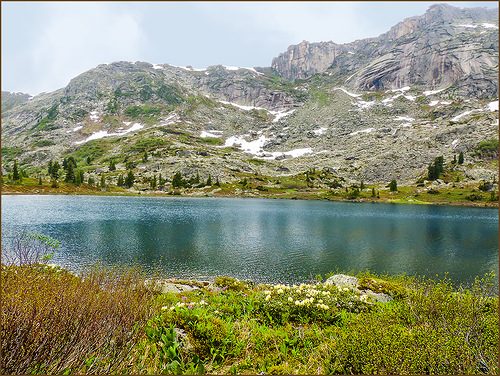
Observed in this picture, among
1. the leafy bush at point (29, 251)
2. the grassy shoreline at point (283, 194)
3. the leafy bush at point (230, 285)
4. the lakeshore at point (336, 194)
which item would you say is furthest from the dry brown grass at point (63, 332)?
the lakeshore at point (336, 194)

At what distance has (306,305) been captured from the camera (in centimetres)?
1388

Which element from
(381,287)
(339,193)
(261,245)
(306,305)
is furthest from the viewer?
(339,193)

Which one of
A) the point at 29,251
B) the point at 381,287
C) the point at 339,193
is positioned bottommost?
the point at 381,287

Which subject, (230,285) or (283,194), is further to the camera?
(283,194)

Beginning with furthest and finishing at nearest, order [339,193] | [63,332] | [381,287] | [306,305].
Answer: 1. [339,193]
2. [381,287]
3. [306,305]
4. [63,332]

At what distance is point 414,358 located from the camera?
8.37 m

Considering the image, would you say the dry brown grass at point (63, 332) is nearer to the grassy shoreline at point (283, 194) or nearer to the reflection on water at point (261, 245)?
the reflection on water at point (261, 245)

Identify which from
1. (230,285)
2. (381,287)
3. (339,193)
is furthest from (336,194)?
(381,287)

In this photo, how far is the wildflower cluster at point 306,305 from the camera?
13.8m

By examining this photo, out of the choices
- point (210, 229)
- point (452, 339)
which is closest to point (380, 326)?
point (452, 339)

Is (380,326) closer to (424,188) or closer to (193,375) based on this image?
(193,375)

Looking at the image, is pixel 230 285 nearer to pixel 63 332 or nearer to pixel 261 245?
pixel 63 332

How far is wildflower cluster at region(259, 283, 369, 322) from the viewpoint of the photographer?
1381 cm

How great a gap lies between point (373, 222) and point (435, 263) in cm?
4379
